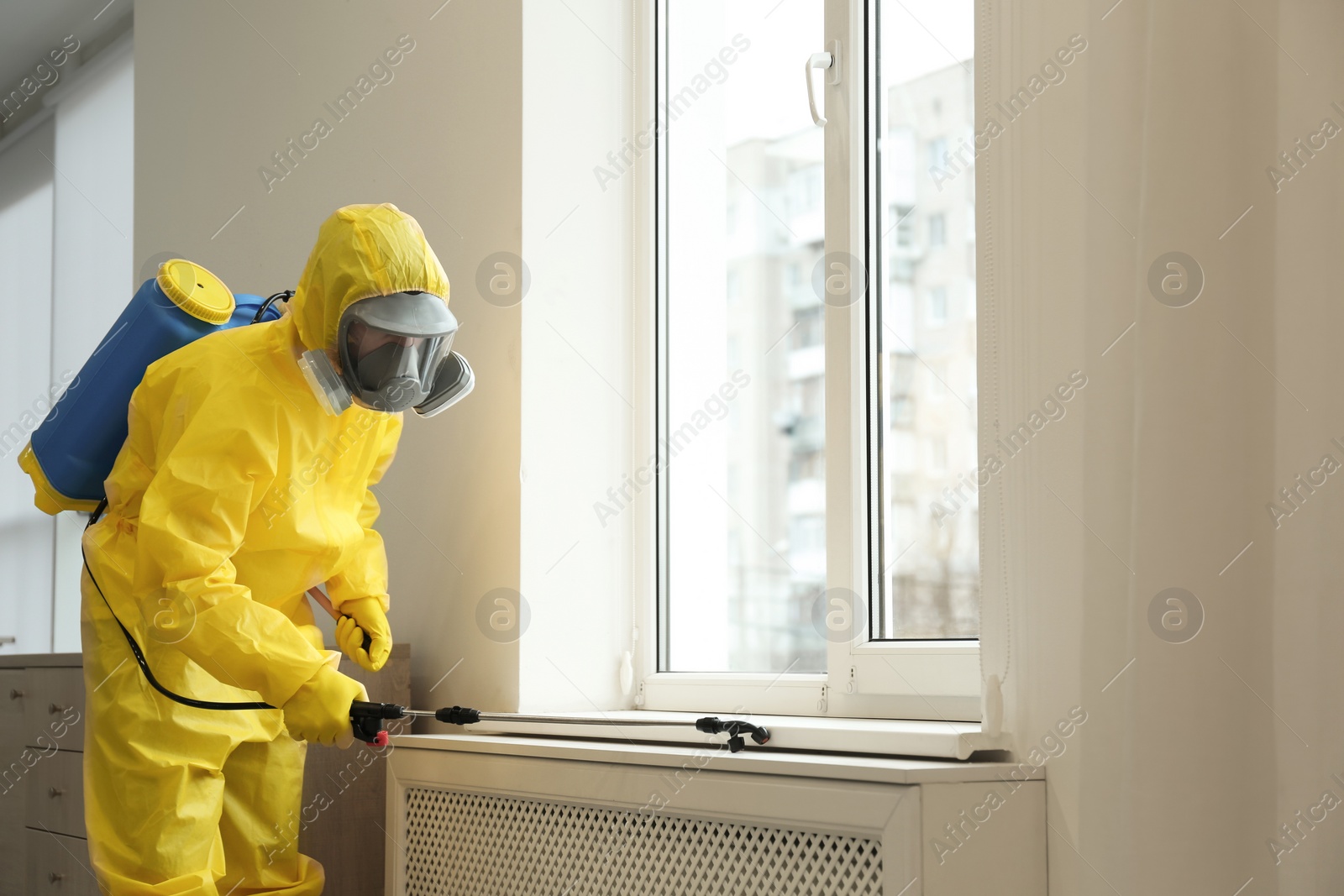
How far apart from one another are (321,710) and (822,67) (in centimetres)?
132

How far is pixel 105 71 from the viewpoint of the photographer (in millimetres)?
4227

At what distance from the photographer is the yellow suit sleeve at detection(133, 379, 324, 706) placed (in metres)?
1.52

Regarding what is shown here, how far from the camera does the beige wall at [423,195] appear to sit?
229 centimetres

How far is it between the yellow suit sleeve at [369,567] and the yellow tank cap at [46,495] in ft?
1.27

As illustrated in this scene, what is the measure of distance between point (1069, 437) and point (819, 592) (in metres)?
0.78

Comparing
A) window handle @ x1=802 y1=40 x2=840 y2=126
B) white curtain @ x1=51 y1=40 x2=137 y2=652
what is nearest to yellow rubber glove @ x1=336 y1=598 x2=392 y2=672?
window handle @ x1=802 y1=40 x2=840 y2=126

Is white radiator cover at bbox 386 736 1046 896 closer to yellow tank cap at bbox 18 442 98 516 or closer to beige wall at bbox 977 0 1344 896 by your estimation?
beige wall at bbox 977 0 1344 896

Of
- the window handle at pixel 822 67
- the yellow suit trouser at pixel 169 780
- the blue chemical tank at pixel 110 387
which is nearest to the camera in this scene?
the yellow suit trouser at pixel 169 780

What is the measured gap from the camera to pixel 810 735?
64.4 inches

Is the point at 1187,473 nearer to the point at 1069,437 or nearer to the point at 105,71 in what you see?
the point at 1069,437

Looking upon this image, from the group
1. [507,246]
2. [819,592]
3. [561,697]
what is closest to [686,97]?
[507,246]

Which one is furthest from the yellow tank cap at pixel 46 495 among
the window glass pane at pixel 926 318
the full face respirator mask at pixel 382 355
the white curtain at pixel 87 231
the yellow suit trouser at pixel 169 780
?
the white curtain at pixel 87 231

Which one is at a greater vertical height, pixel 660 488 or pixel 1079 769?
pixel 660 488

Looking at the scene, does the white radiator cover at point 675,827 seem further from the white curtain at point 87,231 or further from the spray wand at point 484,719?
the white curtain at point 87,231
